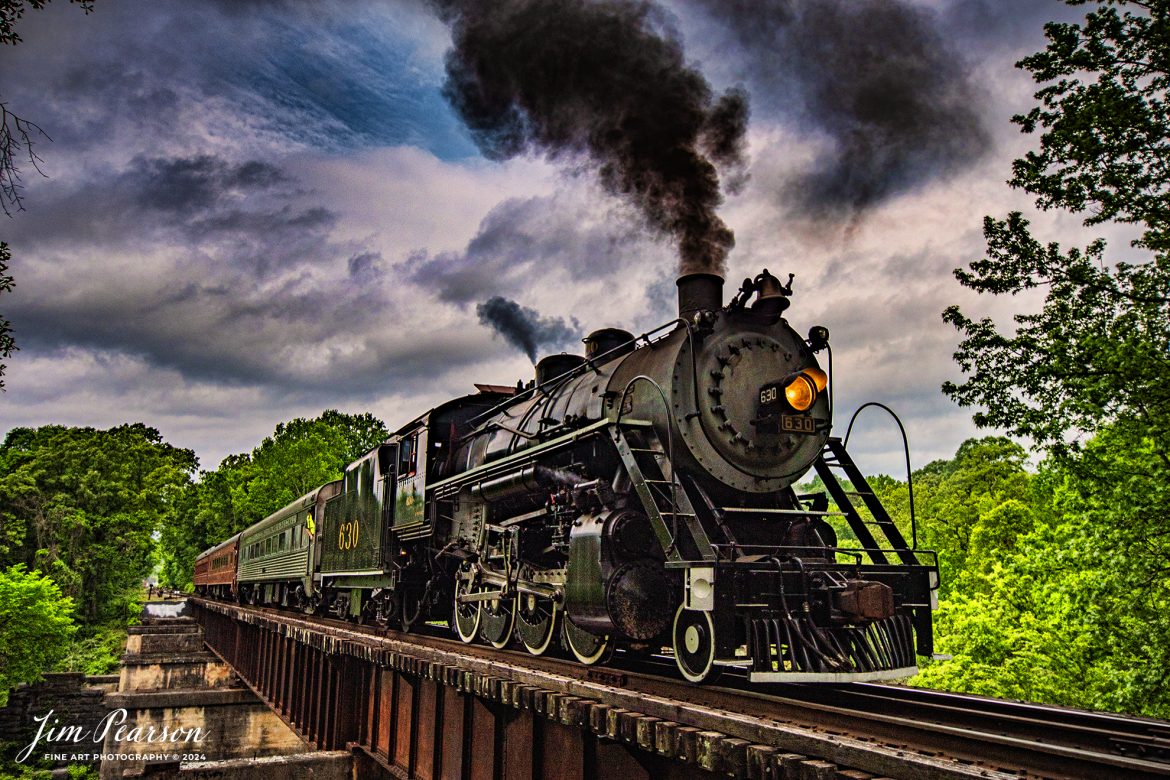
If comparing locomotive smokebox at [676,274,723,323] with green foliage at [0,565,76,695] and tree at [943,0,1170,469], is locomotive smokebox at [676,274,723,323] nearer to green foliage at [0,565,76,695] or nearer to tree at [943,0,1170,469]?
tree at [943,0,1170,469]

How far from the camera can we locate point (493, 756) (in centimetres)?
639

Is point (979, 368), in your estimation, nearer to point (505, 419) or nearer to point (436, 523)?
point (505, 419)

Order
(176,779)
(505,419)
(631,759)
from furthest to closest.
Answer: (505,419) → (176,779) → (631,759)

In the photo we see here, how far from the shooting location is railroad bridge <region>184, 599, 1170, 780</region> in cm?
379

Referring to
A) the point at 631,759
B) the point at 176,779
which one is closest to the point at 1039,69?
the point at 631,759

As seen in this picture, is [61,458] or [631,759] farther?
[61,458]

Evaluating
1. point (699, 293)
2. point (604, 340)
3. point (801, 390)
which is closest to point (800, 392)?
point (801, 390)

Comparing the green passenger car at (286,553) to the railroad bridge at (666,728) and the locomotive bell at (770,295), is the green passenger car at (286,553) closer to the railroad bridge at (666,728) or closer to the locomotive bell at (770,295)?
the railroad bridge at (666,728)

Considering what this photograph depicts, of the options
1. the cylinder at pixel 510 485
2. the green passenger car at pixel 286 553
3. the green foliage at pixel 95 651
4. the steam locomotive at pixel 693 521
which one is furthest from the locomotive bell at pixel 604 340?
the green foliage at pixel 95 651

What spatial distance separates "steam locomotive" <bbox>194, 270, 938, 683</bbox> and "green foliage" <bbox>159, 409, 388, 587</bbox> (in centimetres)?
3965

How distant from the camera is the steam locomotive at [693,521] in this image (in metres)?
6.17

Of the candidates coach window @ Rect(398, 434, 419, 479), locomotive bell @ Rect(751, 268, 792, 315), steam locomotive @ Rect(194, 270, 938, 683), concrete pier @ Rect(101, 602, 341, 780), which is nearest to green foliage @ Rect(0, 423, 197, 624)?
concrete pier @ Rect(101, 602, 341, 780)

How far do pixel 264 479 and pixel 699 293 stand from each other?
160ft

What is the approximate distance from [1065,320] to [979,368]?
1.43m
